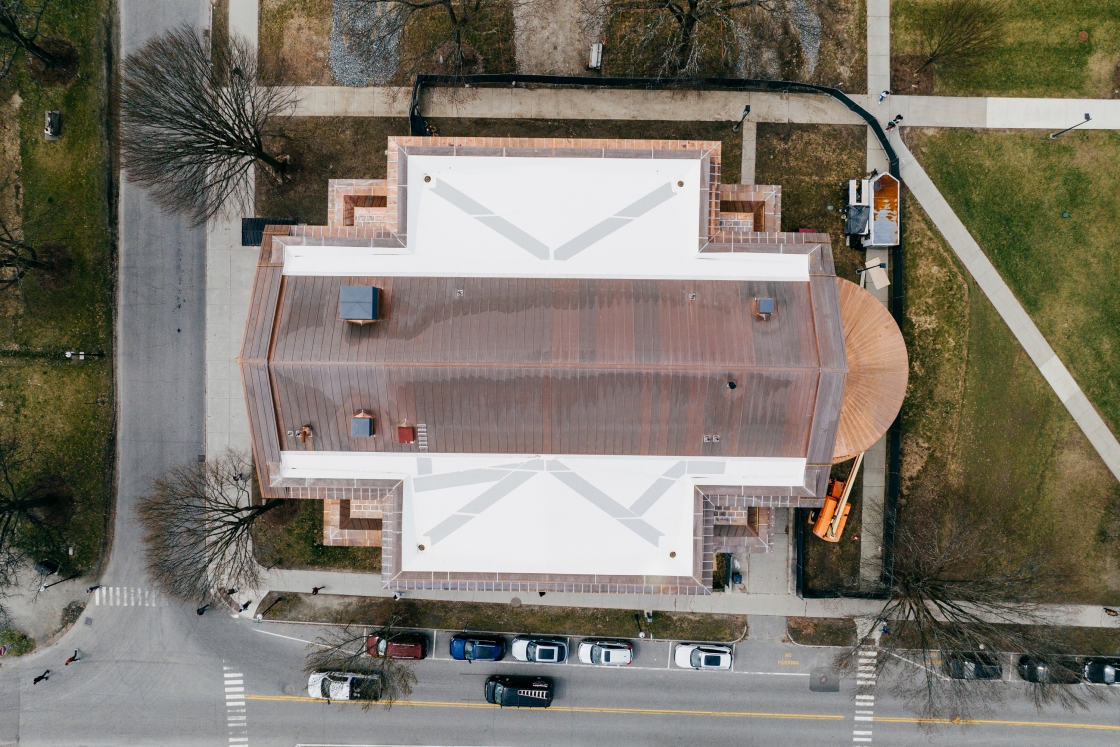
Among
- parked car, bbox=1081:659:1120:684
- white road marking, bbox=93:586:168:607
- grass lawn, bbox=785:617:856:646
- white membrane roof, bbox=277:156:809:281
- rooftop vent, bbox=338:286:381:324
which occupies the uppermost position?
white membrane roof, bbox=277:156:809:281

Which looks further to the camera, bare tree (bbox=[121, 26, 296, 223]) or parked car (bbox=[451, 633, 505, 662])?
parked car (bbox=[451, 633, 505, 662])

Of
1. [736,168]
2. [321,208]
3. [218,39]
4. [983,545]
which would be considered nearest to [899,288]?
[736,168]

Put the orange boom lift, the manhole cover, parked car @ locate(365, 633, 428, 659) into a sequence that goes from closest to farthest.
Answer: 1. the orange boom lift
2. parked car @ locate(365, 633, 428, 659)
3. the manhole cover

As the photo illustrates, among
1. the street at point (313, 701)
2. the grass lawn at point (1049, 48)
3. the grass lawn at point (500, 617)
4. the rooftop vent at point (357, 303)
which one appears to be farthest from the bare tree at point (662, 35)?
the street at point (313, 701)

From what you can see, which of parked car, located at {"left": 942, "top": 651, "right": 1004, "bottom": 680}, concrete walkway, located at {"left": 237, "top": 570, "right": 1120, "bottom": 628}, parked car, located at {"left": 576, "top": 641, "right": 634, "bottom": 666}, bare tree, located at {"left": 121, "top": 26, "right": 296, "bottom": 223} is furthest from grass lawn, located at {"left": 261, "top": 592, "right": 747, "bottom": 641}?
bare tree, located at {"left": 121, "top": 26, "right": 296, "bottom": 223}

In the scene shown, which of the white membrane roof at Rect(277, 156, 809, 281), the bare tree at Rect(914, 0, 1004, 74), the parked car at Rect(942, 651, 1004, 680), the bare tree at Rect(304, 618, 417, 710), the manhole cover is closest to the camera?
the white membrane roof at Rect(277, 156, 809, 281)

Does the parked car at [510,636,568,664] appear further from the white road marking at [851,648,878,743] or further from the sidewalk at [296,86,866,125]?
the sidewalk at [296,86,866,125]

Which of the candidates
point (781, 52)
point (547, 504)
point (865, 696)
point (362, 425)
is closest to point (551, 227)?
point (362, 425)
